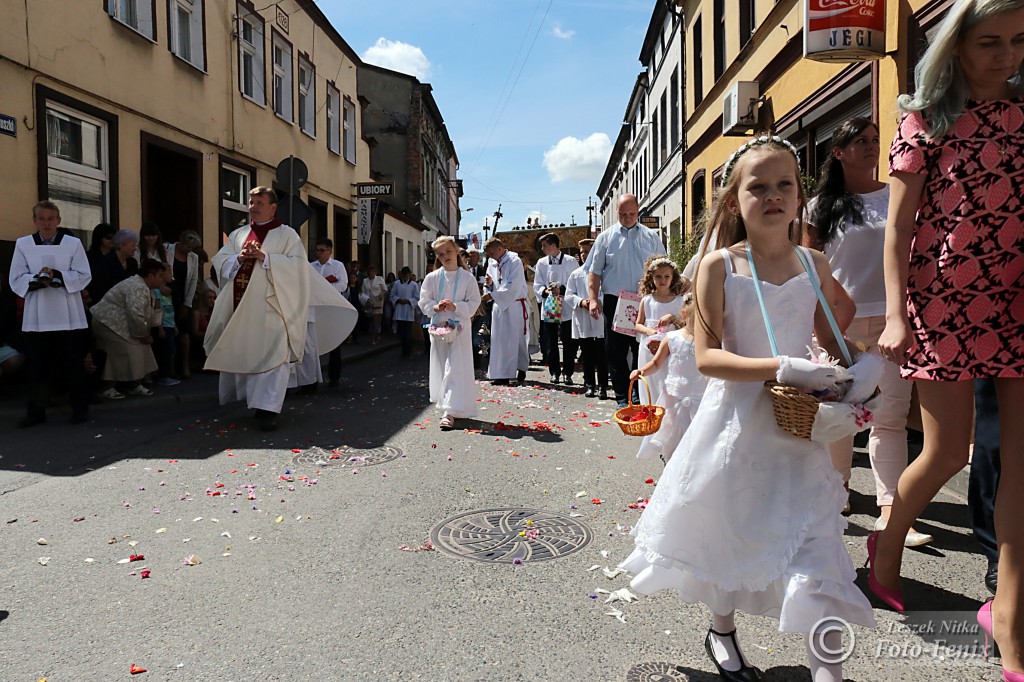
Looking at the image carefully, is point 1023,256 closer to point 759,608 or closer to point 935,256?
point 935,256

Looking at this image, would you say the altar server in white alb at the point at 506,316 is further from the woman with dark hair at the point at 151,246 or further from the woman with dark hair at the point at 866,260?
the woman with dark hair at the point at 866,260

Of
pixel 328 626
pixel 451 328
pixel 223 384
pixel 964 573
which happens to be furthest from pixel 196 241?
pixel 964 573

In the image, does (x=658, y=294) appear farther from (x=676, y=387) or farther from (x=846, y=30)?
(x=846, y=30)

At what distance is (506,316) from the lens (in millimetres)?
11445

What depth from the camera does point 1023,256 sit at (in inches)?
108

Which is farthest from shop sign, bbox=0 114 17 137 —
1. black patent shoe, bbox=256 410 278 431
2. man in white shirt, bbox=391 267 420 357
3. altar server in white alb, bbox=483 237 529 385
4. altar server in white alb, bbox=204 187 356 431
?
man in white shirt, bbox=391 267 420 357

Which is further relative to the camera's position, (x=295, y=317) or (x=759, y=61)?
(x=759, y=61)

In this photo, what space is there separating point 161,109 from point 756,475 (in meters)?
13.0

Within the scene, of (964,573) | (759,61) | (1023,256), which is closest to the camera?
(1023,256)

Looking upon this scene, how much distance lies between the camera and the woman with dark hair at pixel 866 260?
3.94 meters

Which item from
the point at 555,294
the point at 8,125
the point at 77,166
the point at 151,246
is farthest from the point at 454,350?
the point at 77,166

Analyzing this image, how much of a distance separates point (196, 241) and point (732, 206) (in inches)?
391

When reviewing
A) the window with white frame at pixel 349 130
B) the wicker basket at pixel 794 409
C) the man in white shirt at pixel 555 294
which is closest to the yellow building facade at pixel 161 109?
the window with white frame at pixel 349 130

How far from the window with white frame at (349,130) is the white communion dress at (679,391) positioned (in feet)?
67.4
